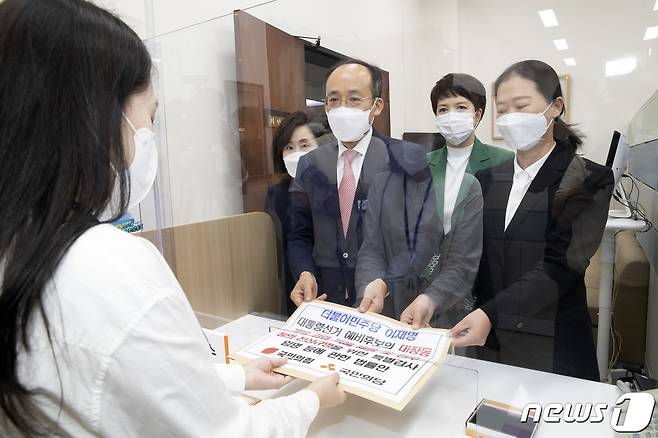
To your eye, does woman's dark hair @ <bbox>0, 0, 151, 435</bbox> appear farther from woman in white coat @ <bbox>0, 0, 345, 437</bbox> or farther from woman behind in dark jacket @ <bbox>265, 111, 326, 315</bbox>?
woman behind in dark jacket @ <bbox>265, 111, 326, 315</bbox>

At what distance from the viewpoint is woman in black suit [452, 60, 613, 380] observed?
80cm

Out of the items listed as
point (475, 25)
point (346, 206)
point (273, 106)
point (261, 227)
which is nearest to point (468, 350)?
point (346, 206)

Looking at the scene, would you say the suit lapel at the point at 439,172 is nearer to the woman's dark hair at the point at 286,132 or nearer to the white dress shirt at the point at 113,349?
the woman's dark hair at the point at 286,132

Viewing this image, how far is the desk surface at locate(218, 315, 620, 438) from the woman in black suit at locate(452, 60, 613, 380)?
46mm

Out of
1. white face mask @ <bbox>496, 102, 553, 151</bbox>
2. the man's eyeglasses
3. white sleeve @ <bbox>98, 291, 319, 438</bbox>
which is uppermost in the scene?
the man's eyeglasses

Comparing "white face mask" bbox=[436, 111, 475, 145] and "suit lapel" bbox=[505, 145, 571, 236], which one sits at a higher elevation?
"white face mask" bbox=[436, 111, 475, 145]

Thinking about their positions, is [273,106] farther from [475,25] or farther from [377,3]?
[475,25]

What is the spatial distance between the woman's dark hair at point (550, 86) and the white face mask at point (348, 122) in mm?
369

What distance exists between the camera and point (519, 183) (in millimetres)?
869

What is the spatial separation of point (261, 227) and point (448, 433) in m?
0.92

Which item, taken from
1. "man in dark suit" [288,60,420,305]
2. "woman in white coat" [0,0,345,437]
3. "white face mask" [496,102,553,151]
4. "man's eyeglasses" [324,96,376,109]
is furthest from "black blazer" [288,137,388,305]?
"woman in white coat" [0,0,345,437]

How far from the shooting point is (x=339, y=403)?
2.52 ft

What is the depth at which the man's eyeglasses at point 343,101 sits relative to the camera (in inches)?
42.7

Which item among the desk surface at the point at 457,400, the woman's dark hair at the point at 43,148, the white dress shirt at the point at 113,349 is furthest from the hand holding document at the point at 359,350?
the woman's dark hair at the point at 43,148
